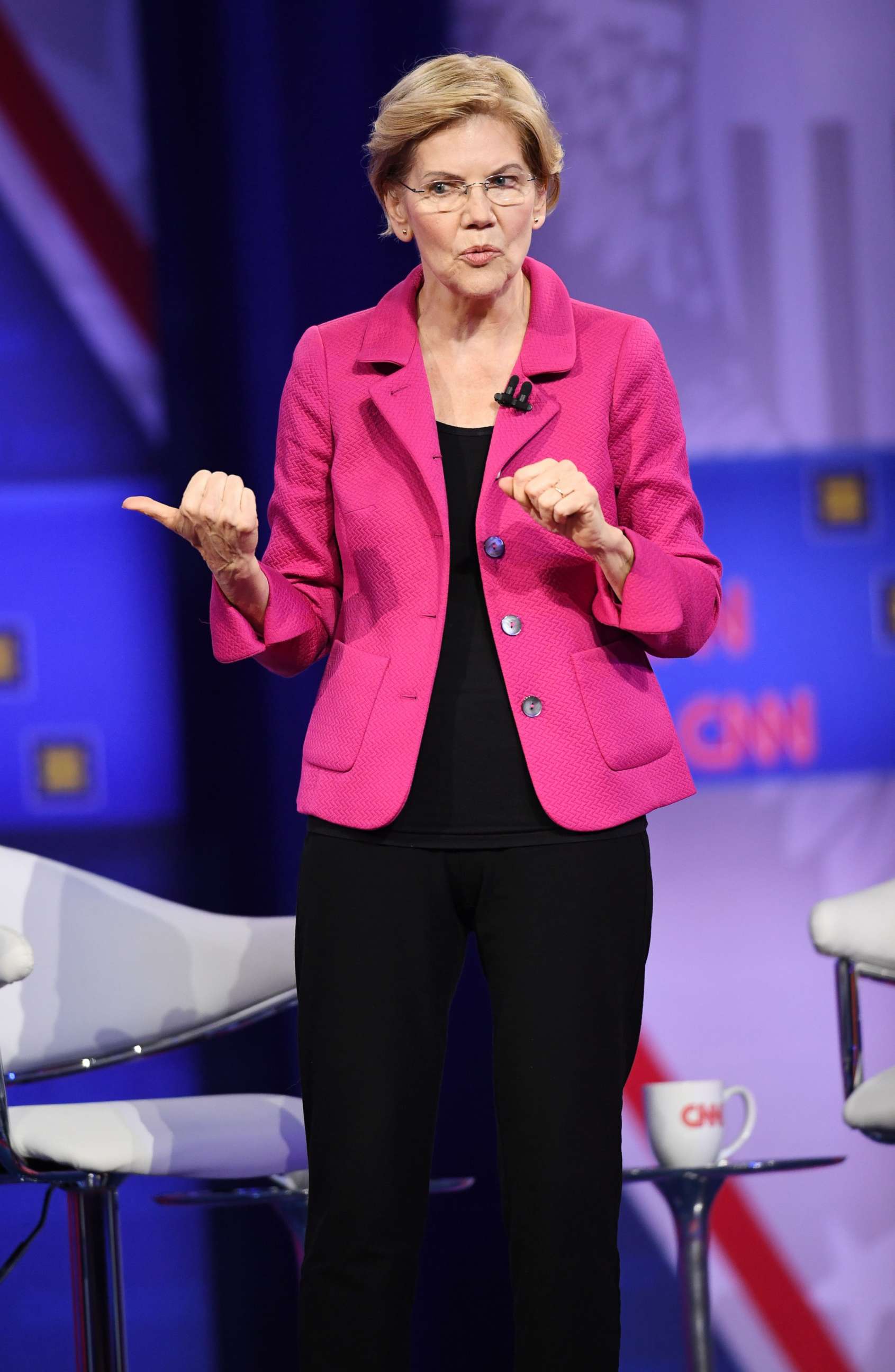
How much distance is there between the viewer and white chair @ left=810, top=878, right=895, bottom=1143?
2.21 m

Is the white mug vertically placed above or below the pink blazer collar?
below

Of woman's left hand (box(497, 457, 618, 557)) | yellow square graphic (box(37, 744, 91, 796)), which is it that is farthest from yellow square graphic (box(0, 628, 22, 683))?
woman's left hand (box(497, 457, 618, 557))

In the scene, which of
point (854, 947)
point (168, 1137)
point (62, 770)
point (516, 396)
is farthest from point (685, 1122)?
point (62, 770)

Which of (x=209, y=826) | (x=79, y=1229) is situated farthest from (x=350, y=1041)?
(x=209, y=826)

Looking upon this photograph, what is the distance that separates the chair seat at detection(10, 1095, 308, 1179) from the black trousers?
0.44m

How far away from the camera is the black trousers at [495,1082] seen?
1.51m

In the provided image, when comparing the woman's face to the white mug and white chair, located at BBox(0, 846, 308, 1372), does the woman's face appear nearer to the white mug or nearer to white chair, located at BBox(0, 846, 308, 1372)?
white chair, located at BBox(0, 846, 308, 1372)

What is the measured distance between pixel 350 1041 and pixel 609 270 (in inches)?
63.8

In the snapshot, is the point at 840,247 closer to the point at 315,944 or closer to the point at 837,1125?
the point at 837,1125

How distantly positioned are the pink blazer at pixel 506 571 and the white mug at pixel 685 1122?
699 mm

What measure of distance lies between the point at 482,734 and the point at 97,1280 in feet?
3.20

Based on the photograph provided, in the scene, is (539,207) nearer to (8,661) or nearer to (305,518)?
(305,518)

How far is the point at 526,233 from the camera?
5.35 feet

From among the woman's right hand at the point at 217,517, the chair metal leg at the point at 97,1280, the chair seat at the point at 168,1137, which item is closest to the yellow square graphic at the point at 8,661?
the chair seat at the point at 168,1137
